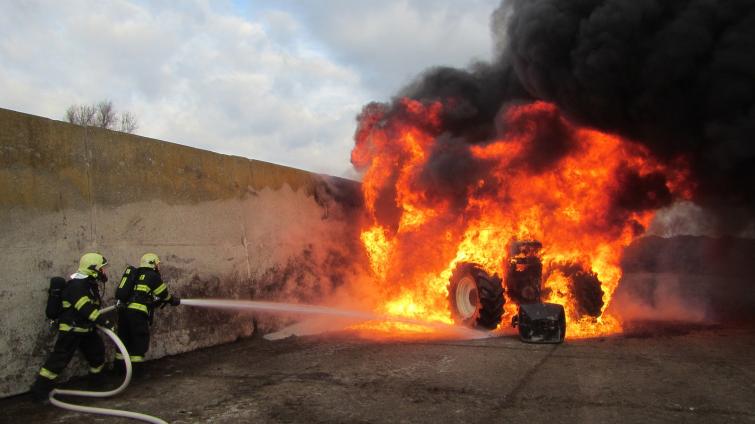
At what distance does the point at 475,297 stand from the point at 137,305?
5.41 meters

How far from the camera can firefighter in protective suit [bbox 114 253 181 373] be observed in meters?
5.62

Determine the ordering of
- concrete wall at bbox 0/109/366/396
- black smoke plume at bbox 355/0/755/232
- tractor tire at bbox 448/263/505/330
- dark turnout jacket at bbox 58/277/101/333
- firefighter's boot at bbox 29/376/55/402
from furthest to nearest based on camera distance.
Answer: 1. tractor tire at bbox 448/263/505/330
2. black smoke plume at bbox 355/0/755/232
3. concrete wall at bbox 0/109/366/396
4. dark turnout jacket at bbox 58/277/101/333
5. firefighter's boot at bbox 29/376/55/402

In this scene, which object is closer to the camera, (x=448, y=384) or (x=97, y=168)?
(x=448, y=384)

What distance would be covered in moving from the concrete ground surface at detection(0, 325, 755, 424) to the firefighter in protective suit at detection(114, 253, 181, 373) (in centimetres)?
34

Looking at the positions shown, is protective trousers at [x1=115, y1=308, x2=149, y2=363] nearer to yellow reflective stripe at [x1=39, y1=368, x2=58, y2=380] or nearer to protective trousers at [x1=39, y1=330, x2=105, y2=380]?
protective trousers at [x1=39, y1=330, x2=105, y2=380]

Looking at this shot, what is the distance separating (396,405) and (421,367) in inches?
55.3

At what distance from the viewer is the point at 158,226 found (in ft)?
21.8

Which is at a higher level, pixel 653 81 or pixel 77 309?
pixel 653 81

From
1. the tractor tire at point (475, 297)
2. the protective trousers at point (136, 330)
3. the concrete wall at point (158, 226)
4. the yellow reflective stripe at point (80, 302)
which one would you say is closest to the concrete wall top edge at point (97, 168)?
the concrete wall at point (158, 226)

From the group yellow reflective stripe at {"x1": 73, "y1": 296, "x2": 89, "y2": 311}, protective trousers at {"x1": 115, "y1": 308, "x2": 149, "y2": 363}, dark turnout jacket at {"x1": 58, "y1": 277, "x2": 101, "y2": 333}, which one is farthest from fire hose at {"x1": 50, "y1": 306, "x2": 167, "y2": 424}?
protective trousers at {"x1": 115, "y1": 308, "x2": 149, "y2": 363}

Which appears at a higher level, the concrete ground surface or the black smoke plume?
the black smoke plume

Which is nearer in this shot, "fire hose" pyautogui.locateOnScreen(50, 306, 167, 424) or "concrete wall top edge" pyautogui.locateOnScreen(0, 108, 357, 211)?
"fire hose" pyautogui.locateOnScreen(50, 306, 167, 424)

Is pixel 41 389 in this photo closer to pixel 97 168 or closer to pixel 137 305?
pixel 137 305

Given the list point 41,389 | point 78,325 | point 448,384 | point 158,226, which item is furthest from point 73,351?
point 448,384
